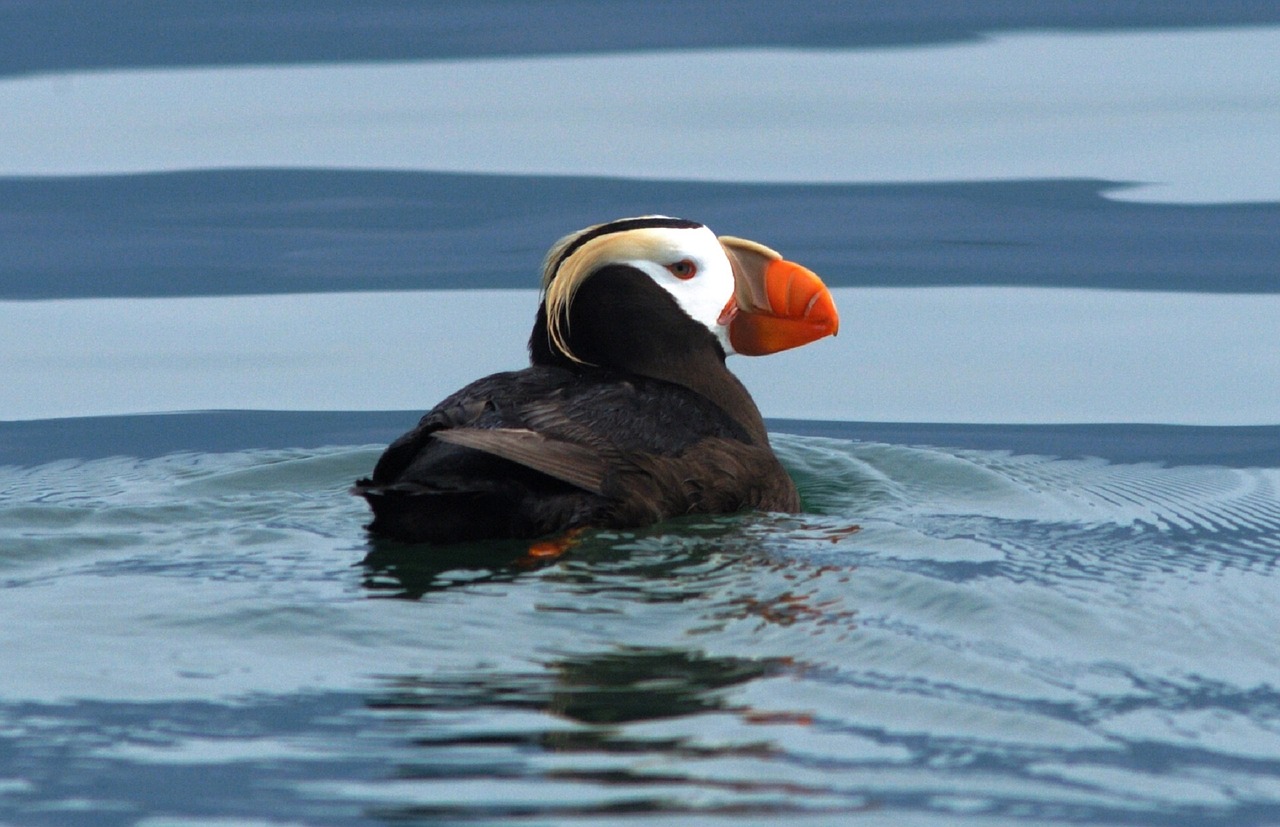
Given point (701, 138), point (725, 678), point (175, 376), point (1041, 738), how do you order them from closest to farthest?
point (1041, 738) → point (725, 678) → point (175, 376) → point (701, 138)

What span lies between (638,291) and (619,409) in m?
0.60

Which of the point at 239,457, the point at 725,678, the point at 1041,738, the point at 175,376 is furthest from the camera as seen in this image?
the point at 175,376

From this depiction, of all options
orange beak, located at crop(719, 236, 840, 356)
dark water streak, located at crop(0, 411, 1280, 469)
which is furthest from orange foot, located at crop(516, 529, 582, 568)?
dark water streak, located at crop(0, 411, 1280, 469)

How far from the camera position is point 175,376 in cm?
891

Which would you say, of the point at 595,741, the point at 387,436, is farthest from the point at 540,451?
the point at 387,436

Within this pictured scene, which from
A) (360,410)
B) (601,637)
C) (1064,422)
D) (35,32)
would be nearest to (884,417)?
(1064,422)

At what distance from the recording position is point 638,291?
243 inches

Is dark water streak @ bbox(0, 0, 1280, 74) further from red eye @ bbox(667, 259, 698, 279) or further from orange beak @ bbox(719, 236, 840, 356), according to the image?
red eye @ bbox(667, 259, 698, 279)

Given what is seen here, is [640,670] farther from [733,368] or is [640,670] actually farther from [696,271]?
[733,368]

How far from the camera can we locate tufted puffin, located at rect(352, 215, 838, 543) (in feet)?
17.8

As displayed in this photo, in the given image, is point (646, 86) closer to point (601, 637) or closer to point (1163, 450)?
point (1163, 450)

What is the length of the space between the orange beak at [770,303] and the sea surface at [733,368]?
0.61 meters

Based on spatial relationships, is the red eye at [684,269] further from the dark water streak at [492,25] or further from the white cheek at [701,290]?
the dark water streak at [492,25]

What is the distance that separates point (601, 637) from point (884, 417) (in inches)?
152
